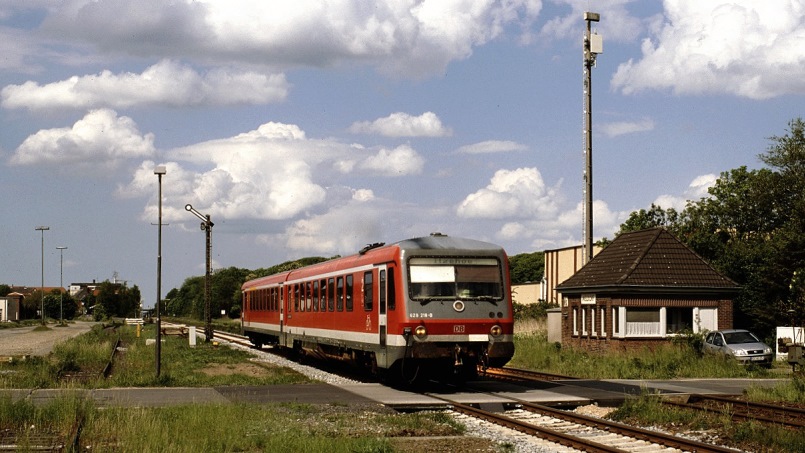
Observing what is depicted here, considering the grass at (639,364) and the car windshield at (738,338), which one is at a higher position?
the car windshield at (738,338)

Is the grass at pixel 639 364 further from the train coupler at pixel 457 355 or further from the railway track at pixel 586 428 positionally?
the railway track at pixel 586 428

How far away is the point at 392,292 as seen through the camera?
20.6 metres

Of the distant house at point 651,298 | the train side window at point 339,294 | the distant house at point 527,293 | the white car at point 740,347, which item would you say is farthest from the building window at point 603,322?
the distant house at point 527,293

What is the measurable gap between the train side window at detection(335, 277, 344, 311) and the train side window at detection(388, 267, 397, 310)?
4117mm

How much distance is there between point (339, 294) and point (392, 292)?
4.61 meters

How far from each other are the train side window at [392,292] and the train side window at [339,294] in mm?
4117

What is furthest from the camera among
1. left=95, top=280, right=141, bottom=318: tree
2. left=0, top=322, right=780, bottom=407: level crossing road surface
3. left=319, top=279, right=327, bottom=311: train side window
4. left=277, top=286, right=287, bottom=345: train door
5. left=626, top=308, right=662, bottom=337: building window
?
left=95, top=280, right=141, bottom=318: tree

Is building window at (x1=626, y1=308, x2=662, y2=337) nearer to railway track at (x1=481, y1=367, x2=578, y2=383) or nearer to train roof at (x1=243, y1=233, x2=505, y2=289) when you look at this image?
railway track at (x1=481, y1=367, x2=578, y2=383)

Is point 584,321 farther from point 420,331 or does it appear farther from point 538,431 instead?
point 538,431

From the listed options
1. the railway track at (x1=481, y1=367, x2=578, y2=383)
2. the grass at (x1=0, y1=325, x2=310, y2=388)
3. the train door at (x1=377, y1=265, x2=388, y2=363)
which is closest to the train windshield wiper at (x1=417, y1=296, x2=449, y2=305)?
the train door at (x1=377, y1=265, x2=388, y2=363)

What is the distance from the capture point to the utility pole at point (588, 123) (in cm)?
3741

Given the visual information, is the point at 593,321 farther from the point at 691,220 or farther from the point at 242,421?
the point at 691,220

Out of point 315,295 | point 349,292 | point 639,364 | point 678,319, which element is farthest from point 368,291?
point 678,319

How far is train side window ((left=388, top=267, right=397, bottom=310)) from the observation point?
66.9 ft
